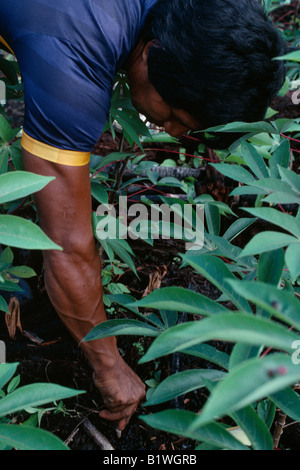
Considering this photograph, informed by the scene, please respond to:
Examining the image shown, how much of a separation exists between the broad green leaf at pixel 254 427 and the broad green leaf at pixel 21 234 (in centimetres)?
32

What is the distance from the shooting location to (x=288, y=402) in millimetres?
549

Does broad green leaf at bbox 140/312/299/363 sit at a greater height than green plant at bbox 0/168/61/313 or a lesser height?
lesser

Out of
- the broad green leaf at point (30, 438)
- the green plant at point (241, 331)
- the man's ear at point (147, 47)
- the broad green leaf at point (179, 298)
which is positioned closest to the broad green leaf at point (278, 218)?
the green plant at point (241, 331)

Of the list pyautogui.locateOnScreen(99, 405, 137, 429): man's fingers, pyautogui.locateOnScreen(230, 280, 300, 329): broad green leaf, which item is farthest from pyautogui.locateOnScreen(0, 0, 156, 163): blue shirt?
pyautogui.locateOnScreen(99, 405, 137, 429): man's fingers

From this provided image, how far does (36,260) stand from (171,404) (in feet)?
2.37

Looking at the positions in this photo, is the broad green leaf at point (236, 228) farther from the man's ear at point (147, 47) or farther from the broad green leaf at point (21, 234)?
the broad green leaf at point (21, 234)

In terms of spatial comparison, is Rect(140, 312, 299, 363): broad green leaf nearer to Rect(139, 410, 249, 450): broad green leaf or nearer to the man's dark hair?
Rect(139, 410, 249, 450): broad green leaf

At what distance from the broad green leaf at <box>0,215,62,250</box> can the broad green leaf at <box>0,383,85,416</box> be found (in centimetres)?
18

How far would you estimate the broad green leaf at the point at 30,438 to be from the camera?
0.47 meters

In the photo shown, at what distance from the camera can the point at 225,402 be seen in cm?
34

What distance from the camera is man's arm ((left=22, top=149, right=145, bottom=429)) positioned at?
34.5 inches

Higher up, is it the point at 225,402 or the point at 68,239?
the point at 225,402
